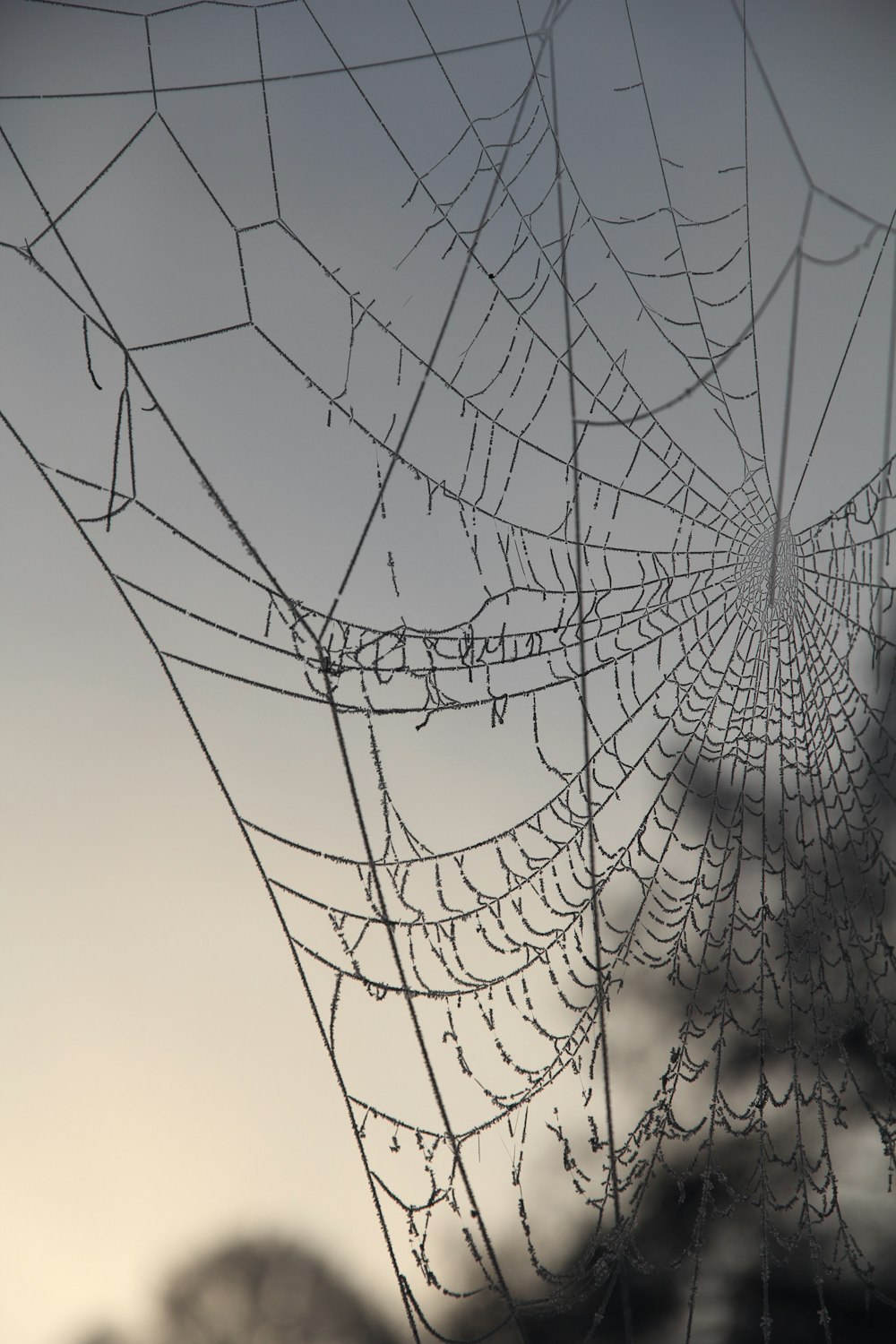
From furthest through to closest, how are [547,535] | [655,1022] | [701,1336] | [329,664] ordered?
[655,1022] < [701,1336] < [547,535] < [329,664]

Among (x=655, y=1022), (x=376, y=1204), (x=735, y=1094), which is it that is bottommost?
(x=376, y=1204)

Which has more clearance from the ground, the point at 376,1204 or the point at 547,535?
the point at 547,535

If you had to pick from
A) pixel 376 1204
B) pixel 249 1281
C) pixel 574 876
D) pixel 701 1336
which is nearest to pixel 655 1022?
pixel 701 1336

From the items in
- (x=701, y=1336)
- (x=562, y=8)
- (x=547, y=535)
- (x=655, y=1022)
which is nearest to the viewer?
(x=562, y=8)

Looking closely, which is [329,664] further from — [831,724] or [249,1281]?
[249,1281]

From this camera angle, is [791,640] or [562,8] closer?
[562,8]

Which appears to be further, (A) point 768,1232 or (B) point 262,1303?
(B) point 262,1303

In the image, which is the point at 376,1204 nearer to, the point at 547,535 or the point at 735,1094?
the point at 547,535

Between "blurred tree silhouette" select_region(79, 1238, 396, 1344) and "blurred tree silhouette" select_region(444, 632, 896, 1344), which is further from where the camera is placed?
"blurred tree silhouette" select_region(444, 632, 896, 1344)

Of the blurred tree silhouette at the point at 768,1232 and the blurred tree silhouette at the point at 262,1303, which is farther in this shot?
the blurred tree silhouette at the point at 768,1232
